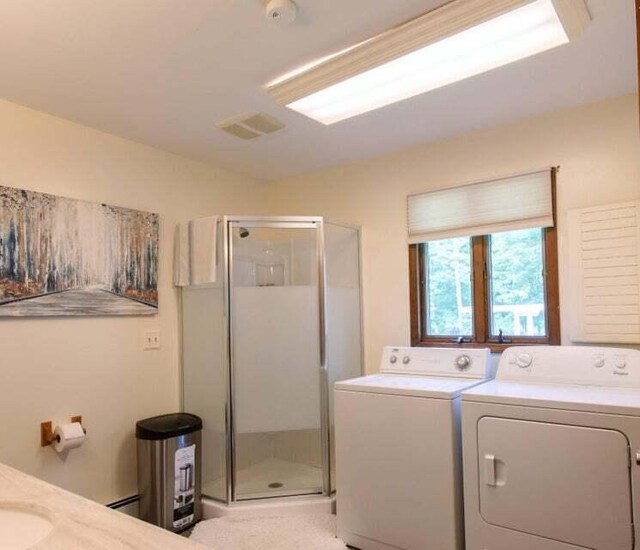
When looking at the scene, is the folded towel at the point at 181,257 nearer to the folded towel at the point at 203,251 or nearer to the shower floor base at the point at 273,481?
Answer: the folded towel at the point at 203,251

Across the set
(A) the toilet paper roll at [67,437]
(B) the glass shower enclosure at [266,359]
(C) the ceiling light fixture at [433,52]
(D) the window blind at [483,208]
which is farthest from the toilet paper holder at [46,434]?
(D) the window blind at [483,208]

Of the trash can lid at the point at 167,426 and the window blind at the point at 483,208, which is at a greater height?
the window blind at the point at 483,208

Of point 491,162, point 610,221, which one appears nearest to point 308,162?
point 491,162

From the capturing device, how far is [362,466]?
7.76 ft

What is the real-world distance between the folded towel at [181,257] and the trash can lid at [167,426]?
2.74ft

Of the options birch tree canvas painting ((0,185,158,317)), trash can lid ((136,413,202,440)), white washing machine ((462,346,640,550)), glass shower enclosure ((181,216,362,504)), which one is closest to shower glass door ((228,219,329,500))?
glass shower enclosure ((181,216,362,504))

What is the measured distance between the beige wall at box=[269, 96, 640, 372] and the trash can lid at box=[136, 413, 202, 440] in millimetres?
1210

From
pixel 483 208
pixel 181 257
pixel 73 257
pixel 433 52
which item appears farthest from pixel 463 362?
pixel 73 257

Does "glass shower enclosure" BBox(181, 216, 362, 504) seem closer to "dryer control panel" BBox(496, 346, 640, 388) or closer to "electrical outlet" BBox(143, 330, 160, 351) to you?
"electrical outlet" BBox(143, 330, 160, 351)

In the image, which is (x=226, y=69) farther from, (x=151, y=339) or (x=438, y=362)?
(x=438, y=362)

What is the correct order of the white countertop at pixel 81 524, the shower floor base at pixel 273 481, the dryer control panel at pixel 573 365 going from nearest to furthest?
1. the white countertop at pixel 81 524
2. the dryer control panel at pixel 573 365
3. the shower floor base at pixel 273 481

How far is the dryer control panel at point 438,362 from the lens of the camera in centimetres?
254

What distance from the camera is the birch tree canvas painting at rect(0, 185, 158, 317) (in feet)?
7.60

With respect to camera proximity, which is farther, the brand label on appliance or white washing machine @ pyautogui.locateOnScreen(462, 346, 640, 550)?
the brand label on appliance
